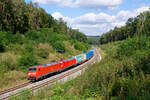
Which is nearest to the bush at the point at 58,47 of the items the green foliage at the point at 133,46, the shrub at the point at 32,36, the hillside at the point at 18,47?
the hillside at the point at 18,47

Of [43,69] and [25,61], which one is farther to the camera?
[25,61]

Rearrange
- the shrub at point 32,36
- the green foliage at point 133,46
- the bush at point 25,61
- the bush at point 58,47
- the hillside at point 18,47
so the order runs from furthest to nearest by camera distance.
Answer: the bush at point 58,47, the shrub at point 32,36, the bush at point 25,61, the hillside at point 18,47, the green foliage at point 133,46

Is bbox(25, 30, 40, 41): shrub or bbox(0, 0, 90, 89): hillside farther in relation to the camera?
bbox(25, 30, 40, 41): shrub

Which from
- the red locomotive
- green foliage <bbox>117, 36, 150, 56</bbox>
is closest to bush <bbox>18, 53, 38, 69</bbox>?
the red locomotive

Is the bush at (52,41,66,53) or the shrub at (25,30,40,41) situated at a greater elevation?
the shrub at (25,30,40,41)

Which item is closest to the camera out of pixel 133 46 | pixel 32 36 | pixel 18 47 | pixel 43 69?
pixel 133 46

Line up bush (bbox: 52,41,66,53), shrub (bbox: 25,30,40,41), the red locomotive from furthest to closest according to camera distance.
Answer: bush (bbox: 52,41,66,53) → shrub (bbox: 25,30,40,41) → the red locomotive

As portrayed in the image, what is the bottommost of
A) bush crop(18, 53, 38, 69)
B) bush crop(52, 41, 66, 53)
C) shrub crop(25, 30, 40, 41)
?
bush crop(18, 53, 38, 69)

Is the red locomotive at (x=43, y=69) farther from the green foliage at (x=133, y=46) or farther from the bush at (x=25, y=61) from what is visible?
the green foliage at (x=133, y=46)

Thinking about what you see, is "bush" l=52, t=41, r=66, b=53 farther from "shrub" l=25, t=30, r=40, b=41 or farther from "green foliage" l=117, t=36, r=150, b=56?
"green foliage" l=117, t=36, r=150, b=56

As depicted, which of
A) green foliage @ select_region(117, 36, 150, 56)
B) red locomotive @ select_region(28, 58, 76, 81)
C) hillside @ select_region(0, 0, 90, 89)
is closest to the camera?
green foliage @ select_region(117, 36, 150, 56)

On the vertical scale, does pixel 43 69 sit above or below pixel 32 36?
below

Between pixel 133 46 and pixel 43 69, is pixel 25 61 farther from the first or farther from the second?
pixel 133 46

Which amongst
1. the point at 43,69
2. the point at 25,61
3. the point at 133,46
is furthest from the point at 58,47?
the point at 133,46
